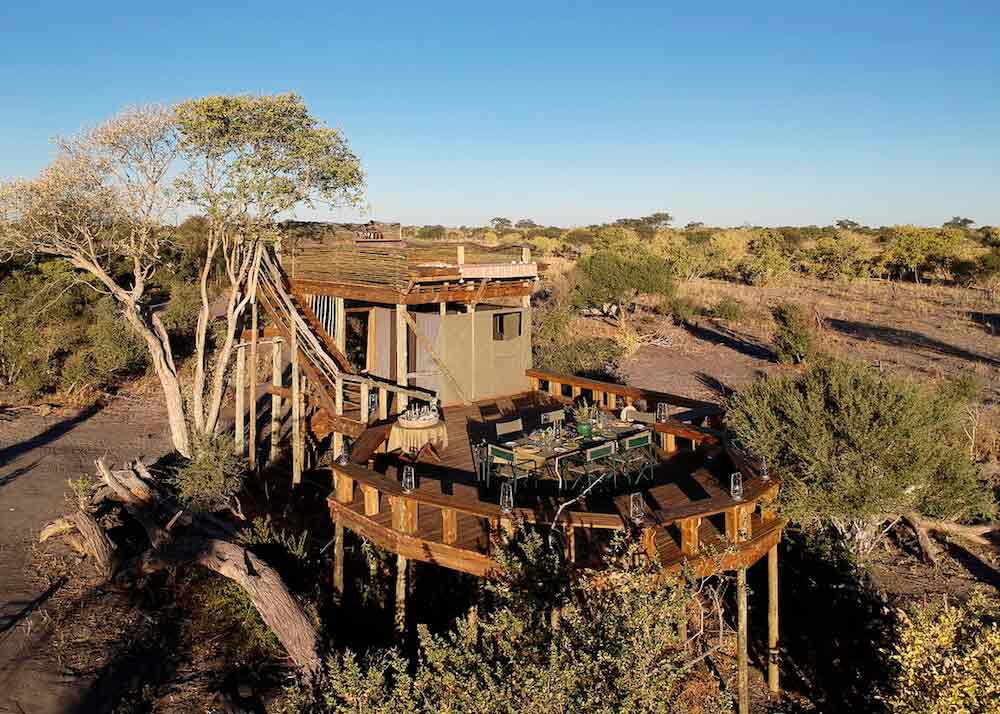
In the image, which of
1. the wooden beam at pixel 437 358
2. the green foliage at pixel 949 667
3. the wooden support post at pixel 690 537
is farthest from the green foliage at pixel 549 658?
the wooden beam at pixel 437 358

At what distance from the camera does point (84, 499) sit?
32.8ft

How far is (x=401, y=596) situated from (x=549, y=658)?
129 inches

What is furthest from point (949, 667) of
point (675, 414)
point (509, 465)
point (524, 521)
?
point (675, 414)

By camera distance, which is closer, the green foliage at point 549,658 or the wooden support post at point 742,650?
the green foliage at point 549,658

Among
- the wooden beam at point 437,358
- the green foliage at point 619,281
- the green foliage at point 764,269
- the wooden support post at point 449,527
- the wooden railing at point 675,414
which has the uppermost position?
the green foliage at point 764,269

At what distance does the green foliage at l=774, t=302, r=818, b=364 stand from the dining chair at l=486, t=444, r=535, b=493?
16.0 metres

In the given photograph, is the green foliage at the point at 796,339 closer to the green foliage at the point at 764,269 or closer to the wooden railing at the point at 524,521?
the wooden railing at the point at 524,521

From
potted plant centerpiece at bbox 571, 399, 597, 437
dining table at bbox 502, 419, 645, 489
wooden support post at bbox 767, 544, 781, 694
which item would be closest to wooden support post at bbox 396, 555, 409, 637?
dining table at bbox 502, 419, 645, 489

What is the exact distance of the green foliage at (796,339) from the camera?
22141 mm

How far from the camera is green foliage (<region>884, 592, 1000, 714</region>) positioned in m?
5.12

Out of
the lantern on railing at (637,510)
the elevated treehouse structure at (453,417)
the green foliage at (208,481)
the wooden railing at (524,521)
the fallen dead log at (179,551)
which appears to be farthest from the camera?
the green foliage at (208,481)

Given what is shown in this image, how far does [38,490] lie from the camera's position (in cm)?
1261

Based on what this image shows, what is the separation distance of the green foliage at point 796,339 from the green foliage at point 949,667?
54.9 feet

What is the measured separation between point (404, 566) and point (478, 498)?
106cm
